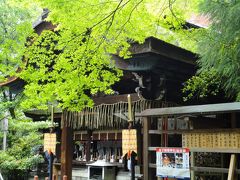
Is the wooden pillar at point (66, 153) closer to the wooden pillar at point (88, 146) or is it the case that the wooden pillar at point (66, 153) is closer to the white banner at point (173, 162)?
the wooden pillar at point (88, 146)

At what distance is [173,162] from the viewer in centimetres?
688

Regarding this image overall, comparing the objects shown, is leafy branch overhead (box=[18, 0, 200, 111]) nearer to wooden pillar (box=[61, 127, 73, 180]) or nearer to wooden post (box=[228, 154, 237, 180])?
wooden pillar (box=[61, 127, 73, 180])

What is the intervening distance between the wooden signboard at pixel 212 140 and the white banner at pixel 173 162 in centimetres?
31

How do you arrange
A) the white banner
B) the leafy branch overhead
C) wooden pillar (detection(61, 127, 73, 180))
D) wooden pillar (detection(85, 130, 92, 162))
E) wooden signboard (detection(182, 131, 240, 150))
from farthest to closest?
wooden pillar (detection(85, 130, 92, 162)), wooden pillar (detection(61, 127, 73, 180)), the leafy branch overhead, the white banner, wooden signboard (detection(182, 131, 240, 150))

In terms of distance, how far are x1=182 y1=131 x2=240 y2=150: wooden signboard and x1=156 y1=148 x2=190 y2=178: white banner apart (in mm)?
308

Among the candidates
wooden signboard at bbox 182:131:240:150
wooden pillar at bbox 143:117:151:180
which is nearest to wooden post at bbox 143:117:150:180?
wooden pillar at bbox 143:117:151:180

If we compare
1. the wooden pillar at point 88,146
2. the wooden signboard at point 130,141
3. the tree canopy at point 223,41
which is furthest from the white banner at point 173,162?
the wooden pillar at point 88,146

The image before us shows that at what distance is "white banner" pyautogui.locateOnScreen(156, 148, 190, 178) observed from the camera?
6.68 metres

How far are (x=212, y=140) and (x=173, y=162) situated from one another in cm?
92

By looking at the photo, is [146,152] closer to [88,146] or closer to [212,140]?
[212,140]

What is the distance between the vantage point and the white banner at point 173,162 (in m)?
6.68

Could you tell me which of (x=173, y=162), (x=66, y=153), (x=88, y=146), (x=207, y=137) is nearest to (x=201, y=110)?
(x=207, y=137)

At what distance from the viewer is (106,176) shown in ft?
40.8

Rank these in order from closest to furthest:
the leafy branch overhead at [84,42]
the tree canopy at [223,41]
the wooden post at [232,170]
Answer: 1. the wooden post at [232,170]
2. the tree canopy at [223,41]
3. the leafy branch overhead at [84,42]
